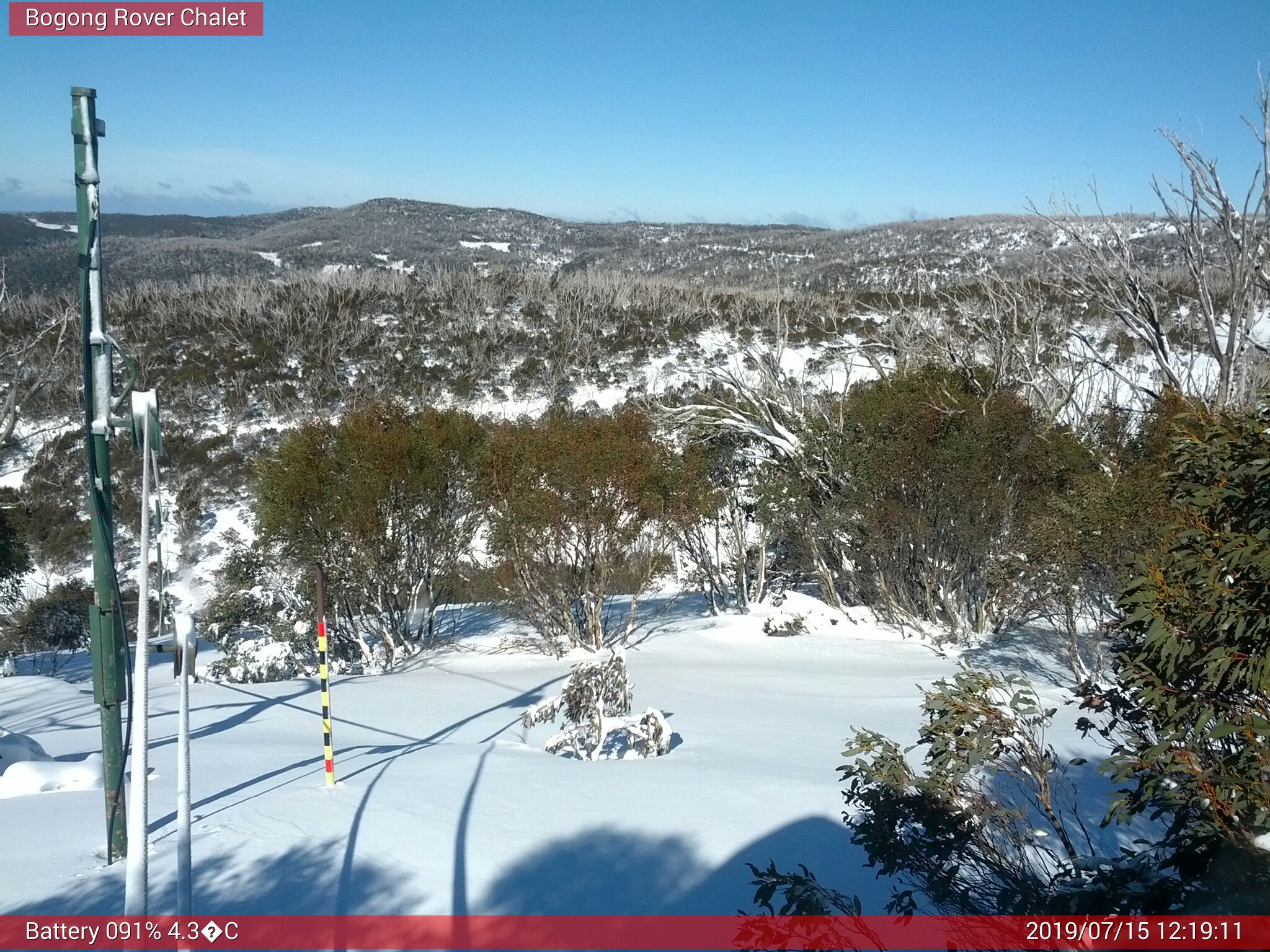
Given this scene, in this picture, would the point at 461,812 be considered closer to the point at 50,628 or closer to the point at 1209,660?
the point at 1209,660

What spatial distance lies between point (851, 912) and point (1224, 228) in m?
9.27

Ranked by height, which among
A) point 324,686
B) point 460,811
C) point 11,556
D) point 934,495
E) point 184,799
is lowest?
point 11,556

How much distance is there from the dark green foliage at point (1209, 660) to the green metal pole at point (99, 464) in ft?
14.7

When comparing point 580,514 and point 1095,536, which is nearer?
point 1095,536

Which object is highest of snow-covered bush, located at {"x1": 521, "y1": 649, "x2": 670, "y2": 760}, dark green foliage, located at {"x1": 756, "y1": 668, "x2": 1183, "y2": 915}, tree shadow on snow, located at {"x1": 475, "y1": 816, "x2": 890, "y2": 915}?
dark green foliage, located at {"x1": 756, "y1": 668, "x2": 1183, "y2": 915}

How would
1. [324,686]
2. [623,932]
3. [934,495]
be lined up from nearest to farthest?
[623,932] < [324,686] < [934,495]

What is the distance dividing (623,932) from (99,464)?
3.50 meters

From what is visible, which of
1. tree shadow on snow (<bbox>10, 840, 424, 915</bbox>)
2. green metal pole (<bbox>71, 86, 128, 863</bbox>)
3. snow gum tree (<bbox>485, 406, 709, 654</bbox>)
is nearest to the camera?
tree shadow on snow (<bbox>10, 840, 424, 915</bbox>)

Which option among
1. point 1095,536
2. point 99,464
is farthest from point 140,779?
point 1095,536

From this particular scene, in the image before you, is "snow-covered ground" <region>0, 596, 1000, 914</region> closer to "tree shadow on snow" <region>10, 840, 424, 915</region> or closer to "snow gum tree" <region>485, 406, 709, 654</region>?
"tree shadow on snow" <region>10, 840, 424, 915</region>

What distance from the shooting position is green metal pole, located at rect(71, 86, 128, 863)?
439 cm

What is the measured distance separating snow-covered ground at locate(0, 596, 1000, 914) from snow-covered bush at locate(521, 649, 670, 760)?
24 centimetres

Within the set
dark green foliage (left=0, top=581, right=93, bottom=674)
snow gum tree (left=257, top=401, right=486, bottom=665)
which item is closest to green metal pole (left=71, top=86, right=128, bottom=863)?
snow gum tree (left=257, top=401, right=486, bottom=665)

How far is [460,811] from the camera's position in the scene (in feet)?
19.2
